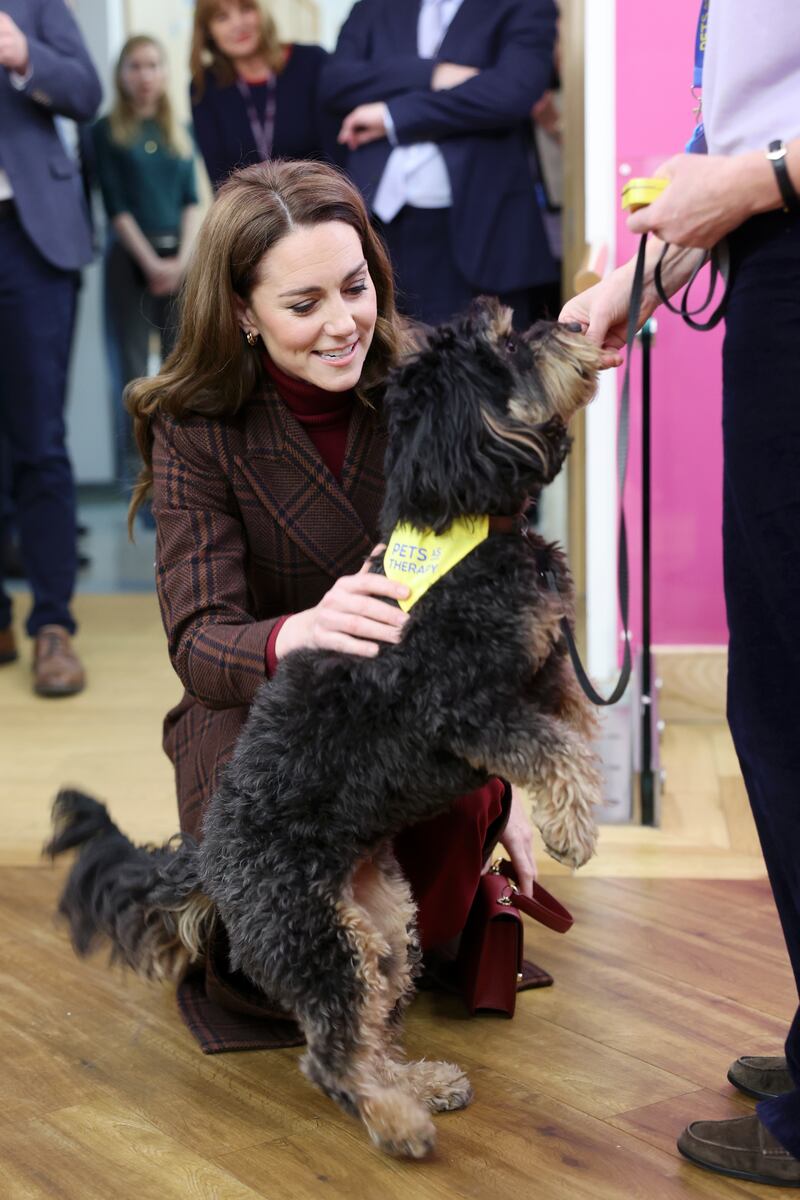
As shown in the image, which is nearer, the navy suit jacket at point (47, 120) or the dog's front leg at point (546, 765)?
the dog's front leg at point (546, 765)

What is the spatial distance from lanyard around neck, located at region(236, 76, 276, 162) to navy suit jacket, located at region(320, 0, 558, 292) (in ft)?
1.26

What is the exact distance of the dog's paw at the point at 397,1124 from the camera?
1636 millimetres

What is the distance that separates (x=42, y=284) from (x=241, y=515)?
205cm

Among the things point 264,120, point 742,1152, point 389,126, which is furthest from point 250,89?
point 742,1152

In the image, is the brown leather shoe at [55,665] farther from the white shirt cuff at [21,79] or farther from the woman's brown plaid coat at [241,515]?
the woman's brown plaid coat at [241,515]

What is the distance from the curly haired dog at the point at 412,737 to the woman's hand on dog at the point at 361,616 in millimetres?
19

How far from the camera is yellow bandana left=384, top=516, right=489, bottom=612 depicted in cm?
159

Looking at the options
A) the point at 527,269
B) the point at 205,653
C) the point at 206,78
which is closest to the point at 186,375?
the point at 205,653

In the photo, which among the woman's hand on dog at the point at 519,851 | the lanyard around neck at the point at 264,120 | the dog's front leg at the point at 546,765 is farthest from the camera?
the lanyard around neck at the point at 264,120

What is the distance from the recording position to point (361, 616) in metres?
1.62

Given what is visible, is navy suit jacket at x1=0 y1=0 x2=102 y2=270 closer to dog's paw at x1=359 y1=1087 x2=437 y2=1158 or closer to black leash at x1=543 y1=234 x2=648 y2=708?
black leash at x1=543 y1=234 x2=648 y2=708

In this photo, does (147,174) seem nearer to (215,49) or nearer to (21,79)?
(215,49)

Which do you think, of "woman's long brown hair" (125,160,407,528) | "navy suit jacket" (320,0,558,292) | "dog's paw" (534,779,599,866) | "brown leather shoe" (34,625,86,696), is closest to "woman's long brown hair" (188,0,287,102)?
"navy suit jacket" (320,0,558,292)

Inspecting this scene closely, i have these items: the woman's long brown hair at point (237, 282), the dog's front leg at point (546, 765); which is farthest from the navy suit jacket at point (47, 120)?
the dog's front leg at point (546, 765)
